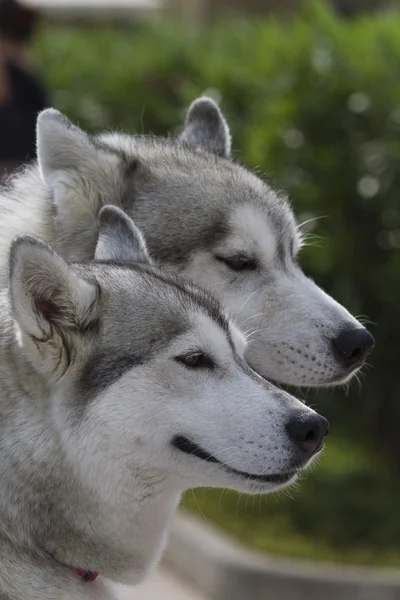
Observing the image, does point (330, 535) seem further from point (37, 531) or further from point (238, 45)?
point (238, 45)

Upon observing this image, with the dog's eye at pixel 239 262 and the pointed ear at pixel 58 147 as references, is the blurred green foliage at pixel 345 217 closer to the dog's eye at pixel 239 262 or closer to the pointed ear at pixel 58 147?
the dog's eye at pixel 239 262

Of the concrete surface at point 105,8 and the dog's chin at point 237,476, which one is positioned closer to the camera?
the dog's chin at point 237,476

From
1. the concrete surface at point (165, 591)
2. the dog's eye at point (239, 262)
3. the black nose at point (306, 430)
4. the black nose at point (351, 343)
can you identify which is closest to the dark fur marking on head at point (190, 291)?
the black nose at point (306, 430)

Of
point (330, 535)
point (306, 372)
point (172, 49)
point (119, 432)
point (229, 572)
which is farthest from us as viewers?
point (172, 49)

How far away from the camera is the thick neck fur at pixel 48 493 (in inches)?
157

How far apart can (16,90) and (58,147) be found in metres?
3.77

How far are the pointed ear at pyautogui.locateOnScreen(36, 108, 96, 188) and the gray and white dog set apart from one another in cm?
96

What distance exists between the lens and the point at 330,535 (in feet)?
28.3

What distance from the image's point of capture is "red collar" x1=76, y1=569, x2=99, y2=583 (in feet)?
13.7

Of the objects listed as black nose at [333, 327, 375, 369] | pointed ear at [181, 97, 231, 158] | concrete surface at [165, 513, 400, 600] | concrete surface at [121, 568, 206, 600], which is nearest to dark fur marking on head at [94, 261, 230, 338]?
black nose at [333, 327, 375, 369]

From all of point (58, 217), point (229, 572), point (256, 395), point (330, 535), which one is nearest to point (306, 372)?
point (256, 395)

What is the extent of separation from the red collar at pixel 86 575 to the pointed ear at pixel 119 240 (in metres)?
1.12

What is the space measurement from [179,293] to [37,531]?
934mm

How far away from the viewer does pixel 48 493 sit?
4004 mm
